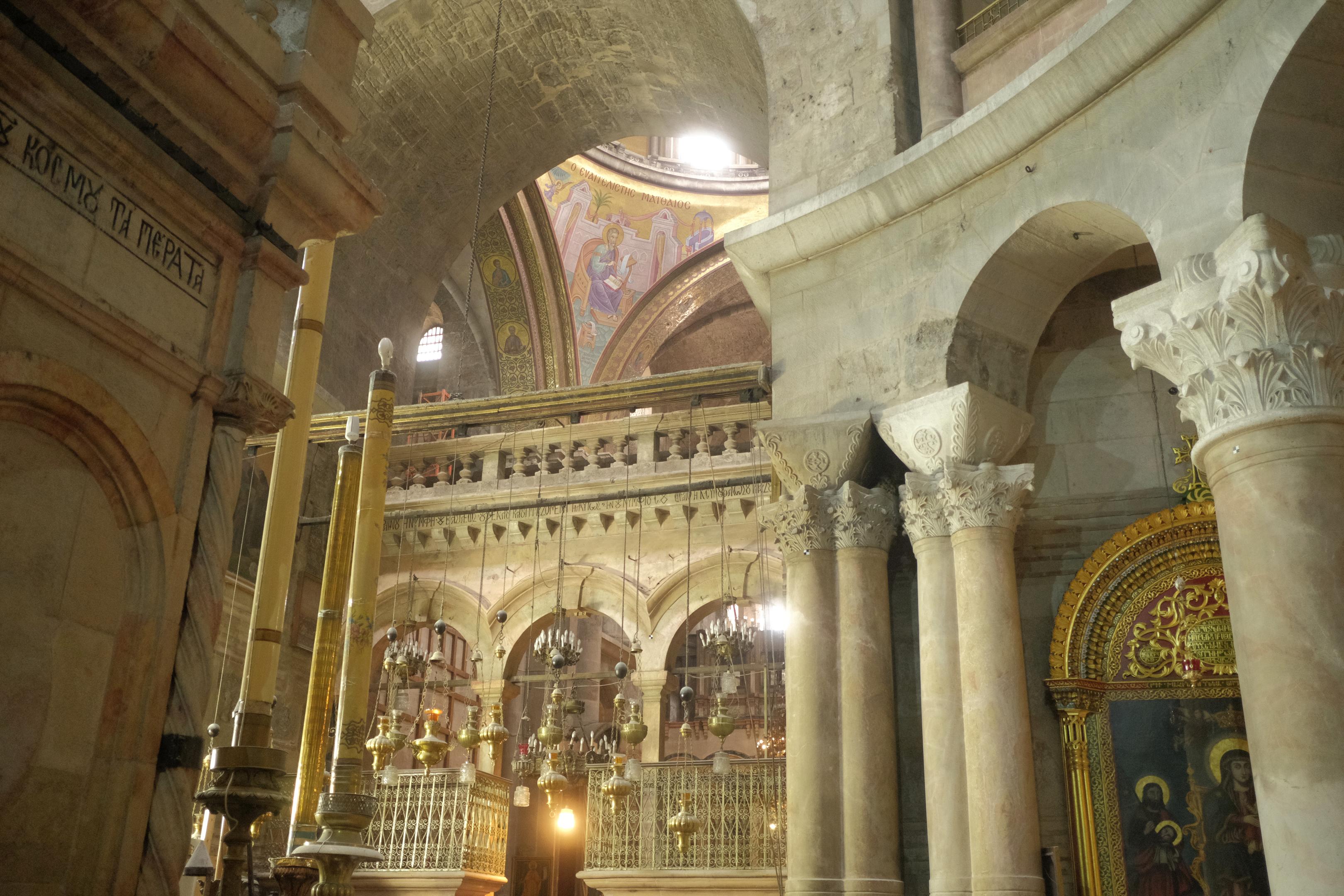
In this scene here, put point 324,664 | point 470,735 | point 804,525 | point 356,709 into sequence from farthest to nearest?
point 470,735 → point 804,525 → point 324,664 → point 356,709

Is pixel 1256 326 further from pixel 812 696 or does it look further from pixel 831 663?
pixel 812 696

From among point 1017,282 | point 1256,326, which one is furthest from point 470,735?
point 1256,326

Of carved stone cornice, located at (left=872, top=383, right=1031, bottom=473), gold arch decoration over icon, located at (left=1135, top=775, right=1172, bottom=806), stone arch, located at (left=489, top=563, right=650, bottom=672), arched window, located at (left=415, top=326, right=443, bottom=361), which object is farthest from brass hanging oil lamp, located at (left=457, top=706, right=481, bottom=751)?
arched window, located at (left=415, top=326, right=443, bottom=361)

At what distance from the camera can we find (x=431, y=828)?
9930 millimetres

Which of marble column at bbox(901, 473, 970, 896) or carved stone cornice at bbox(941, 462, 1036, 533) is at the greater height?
carved stone cornice at bbox(941, 462, 1036, 533)

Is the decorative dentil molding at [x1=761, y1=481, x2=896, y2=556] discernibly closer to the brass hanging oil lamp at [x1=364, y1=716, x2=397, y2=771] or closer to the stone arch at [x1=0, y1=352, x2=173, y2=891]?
the brass hanging oil lamp at [x1=364, y1=716, x2=397, y2=771]

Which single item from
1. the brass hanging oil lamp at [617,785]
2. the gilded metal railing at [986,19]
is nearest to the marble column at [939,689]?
the gilded metal railing at [986,19]

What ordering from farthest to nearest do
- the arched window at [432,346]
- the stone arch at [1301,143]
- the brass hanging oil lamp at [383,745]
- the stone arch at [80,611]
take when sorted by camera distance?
1. the arched window at [432,346]
2. the brass hanging oil lamp at [383,745]
3. the stone arch at [1301,143]
4. the stone arch at [80,611]

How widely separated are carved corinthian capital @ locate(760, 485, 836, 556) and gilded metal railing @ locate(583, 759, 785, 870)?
3.36 metres

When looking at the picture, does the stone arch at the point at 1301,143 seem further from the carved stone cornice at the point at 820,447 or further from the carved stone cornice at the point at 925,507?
the carved stone cornice at the point at 820,447

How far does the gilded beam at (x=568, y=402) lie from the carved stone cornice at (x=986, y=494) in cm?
166

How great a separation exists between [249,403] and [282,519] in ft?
2.00

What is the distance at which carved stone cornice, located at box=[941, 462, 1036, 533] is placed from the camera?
20.2 feet

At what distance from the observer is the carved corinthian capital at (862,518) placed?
6.59 metres
